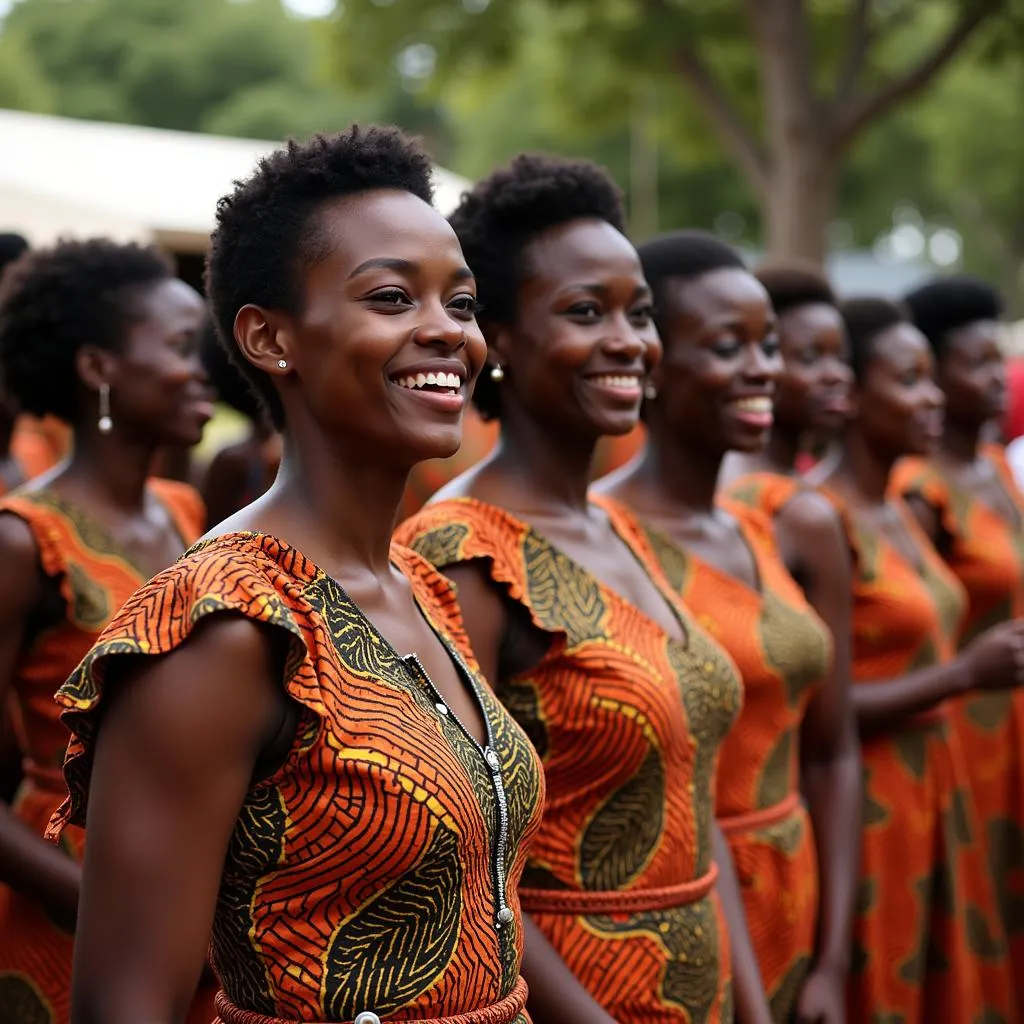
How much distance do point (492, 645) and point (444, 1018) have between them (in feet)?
2.79

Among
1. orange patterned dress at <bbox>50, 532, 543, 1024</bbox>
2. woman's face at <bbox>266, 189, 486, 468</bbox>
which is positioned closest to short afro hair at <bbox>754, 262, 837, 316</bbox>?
woman's face at <bbox>266, 189, 486, 468</bbox>

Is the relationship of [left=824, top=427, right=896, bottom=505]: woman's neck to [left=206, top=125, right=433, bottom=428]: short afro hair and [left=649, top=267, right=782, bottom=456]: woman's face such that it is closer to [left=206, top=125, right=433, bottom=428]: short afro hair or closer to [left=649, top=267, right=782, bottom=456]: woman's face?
[left=649, top=267, right=782, bottom=456]: woman's face

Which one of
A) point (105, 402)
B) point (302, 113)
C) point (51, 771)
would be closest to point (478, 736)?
point (51, 771)

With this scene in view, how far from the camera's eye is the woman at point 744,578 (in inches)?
144

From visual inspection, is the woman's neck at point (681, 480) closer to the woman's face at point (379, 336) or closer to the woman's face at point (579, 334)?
the woman's face at point (579, 334)

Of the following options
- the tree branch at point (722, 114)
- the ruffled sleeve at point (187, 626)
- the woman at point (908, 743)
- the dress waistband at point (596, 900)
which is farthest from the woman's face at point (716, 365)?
the tree branch at point (722, 114)

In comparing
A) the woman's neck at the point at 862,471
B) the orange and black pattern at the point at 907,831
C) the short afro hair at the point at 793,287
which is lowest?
the orange and black pattern at the point at 907,831

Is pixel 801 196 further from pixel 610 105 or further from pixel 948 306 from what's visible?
pixel 948 306

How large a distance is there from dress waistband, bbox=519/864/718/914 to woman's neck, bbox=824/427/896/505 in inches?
95.7

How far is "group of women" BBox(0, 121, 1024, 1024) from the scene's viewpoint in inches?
77.0

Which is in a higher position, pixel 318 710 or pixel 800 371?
pixel 800 371

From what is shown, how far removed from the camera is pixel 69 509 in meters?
3.52

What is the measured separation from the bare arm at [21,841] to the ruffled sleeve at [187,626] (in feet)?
3.79

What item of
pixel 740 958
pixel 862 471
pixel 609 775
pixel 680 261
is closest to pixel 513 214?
pixel 680 261
